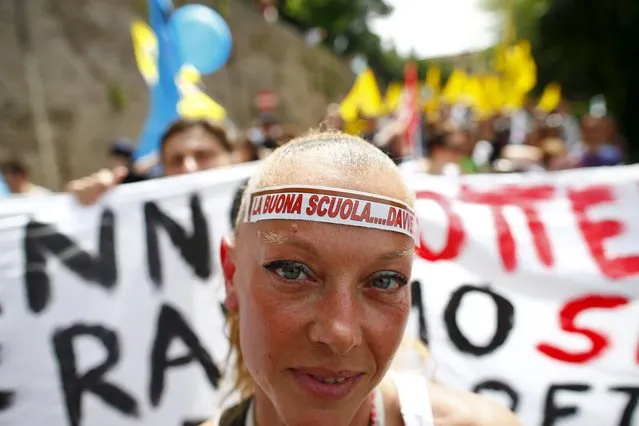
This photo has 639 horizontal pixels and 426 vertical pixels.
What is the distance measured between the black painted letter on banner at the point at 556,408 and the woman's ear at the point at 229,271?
129cm

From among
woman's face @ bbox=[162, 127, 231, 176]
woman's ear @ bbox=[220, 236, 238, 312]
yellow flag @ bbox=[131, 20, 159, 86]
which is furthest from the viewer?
yellow flag @ bbox=[131, 20, 159, 86]

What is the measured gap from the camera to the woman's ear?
137 cm

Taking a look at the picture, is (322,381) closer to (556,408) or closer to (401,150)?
(556,408)

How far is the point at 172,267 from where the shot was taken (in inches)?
91.8

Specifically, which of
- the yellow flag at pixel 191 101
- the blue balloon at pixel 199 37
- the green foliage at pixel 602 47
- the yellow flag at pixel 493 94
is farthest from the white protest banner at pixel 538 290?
the green foliage at pixel 602 47

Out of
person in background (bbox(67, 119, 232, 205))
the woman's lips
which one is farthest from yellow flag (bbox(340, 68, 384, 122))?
the woman's lips

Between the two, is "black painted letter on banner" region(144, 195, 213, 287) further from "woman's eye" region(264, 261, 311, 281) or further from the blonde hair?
"woman's eye" region(264, 261, 311, 281)

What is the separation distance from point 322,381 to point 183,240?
140cm

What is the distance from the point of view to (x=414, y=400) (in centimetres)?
145

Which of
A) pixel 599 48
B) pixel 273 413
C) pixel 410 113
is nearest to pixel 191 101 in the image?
pixel 273 413

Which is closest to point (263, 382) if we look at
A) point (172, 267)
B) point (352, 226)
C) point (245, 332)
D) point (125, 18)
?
point (245, 332)

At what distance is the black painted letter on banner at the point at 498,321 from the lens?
7.00 feet

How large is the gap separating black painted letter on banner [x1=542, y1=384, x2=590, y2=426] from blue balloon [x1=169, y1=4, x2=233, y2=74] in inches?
131

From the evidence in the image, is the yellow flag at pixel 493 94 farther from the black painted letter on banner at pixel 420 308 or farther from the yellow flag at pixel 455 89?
the black painted letter on banner at pixel 420 308
